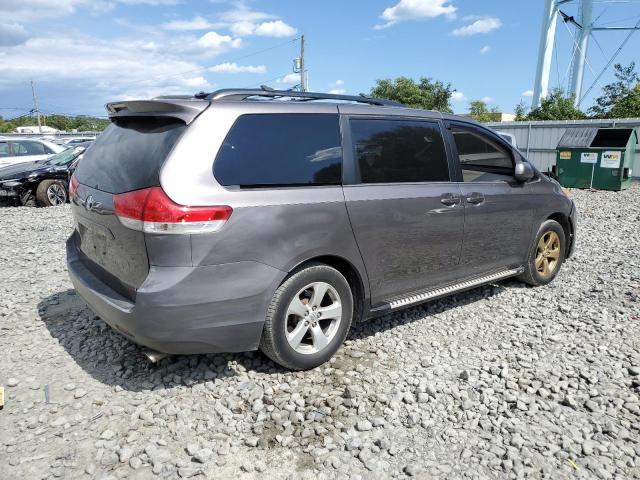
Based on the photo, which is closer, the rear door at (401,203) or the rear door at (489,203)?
the rear door at (401,203)

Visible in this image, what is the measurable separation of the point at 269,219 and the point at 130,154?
3.14 feet

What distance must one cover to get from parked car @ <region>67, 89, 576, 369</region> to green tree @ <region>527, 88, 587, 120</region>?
2929 centimetres

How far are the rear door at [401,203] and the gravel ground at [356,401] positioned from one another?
538mm

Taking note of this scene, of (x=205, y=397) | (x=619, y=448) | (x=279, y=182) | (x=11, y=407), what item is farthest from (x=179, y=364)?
(x=619, y=448)

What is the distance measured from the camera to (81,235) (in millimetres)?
3367

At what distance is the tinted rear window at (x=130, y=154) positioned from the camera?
2.66m

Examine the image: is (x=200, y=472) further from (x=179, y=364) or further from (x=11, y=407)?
(x=11, y=407)

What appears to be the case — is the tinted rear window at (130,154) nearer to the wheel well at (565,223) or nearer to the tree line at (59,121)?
the wheel well at (565,223)

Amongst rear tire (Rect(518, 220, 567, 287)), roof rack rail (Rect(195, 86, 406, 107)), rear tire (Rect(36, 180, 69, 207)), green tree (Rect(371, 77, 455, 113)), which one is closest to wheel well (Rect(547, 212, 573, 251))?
rear tire (Rect(518, 220, 567, 287))

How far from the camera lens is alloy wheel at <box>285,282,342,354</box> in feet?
9.98

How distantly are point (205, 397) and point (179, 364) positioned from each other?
45cm

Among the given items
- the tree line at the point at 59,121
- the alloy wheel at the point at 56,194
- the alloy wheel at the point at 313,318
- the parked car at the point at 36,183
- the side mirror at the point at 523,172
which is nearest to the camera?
the alloy wheel at the point at 313,318

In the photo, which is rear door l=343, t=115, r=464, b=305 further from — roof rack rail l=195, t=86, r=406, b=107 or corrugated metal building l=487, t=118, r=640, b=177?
corrugated metal building l=487, t=118, r=640, b=177

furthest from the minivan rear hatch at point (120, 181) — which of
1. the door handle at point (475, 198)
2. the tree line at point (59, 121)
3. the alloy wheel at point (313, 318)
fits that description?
the tree line at point (59, 121)
